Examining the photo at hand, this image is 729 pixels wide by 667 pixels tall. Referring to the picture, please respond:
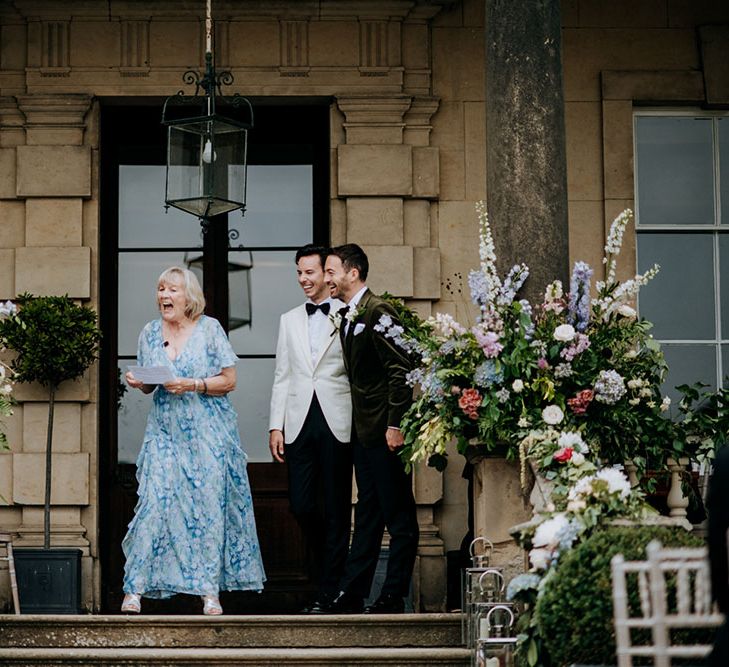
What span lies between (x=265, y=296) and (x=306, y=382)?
1794 mm

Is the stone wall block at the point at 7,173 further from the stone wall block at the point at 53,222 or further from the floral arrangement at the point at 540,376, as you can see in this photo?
the floral arrangement at the point at 540,376

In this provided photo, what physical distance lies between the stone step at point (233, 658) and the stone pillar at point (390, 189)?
2.74 metres

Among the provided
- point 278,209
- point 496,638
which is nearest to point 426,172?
point 278,209

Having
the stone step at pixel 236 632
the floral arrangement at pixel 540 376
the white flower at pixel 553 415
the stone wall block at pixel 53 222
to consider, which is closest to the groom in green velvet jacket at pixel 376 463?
the floral arrangement at pixel 540 376

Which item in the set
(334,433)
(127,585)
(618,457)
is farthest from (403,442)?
(127,585)

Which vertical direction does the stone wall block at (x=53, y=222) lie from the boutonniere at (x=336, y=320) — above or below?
above

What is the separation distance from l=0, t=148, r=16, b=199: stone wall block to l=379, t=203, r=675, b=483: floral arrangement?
9.56 feet

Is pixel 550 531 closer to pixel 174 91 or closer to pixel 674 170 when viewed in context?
pixel 674 170

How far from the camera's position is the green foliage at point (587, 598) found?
5.46m

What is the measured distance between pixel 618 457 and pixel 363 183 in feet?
8.90

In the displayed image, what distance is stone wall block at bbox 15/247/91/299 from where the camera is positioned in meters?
9.18

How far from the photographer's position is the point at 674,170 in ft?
32.0

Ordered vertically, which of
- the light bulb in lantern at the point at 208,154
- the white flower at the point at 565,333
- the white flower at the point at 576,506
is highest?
the light bulb in lantern at the point at 208,154

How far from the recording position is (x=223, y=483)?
787 centimetres
